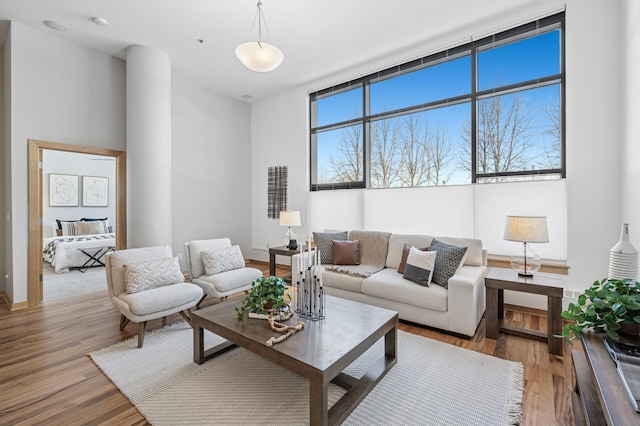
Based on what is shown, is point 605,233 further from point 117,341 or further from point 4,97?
point 4,97

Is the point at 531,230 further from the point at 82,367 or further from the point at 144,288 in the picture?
the point at 82,367

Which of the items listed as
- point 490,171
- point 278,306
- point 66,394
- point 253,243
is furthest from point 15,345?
point 490,171

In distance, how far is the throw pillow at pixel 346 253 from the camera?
385 cm

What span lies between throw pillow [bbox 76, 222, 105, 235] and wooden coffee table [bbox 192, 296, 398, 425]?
5915 millimetres

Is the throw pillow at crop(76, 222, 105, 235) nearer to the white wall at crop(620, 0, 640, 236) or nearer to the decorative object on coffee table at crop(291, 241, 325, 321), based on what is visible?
the decorative object on coffee table at crop(291, 241, 325, 321)

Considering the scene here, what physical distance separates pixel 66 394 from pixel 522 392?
3.06 meters

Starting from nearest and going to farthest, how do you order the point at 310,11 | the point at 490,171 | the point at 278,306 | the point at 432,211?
the point at 278,306, the point at 310,11, the point at 490,171, the point at 432,211

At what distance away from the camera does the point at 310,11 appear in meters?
3.35

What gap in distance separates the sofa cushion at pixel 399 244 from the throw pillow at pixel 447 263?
46cm

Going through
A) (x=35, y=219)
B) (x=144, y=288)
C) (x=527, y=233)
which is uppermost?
(x=35, y=219)

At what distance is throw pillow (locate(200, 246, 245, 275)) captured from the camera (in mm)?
3428

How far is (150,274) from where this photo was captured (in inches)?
112

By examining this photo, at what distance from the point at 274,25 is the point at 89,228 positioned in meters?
6.07

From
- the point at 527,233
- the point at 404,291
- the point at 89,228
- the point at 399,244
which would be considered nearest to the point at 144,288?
the point at 404,291
